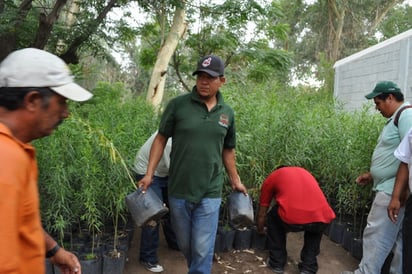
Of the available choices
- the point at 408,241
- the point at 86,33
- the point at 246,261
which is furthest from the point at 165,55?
the point at 408,241

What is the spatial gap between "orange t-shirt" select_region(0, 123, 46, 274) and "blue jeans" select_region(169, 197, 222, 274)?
1.48 metres

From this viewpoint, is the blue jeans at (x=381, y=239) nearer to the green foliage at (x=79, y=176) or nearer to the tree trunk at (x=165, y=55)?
the green foliage at (x=79, y=176)

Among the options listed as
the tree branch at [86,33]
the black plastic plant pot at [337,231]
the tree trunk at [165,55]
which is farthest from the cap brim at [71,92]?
the tree trunk at [165,55]

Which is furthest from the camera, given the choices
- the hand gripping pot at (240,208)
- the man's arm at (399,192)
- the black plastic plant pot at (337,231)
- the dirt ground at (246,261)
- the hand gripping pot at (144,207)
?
the black plastic plant pot at (337,231)

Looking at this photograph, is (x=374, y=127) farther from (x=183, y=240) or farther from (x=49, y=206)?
(x=49, y=206)

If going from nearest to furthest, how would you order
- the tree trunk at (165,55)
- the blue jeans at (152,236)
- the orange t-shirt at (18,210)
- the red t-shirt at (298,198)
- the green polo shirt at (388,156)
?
the orange t-shirt at (18,210)
the green polo shirt at (388,156)
the red t-shirt at (298,198)
the blue jeans at (152,236)
the tree trunk at (165,55)

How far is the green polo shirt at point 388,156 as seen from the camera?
3.01 metres

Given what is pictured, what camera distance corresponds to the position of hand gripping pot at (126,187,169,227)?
2.47 meters

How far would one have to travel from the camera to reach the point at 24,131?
1.12m

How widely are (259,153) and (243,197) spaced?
5.08 ft

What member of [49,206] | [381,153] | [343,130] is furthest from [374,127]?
[49,206]

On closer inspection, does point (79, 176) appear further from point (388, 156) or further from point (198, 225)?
point (388, 156)

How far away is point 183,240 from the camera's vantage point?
2676 mm

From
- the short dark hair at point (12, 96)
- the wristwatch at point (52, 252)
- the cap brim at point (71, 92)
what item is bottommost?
the wristwatch at point (52, 252)
